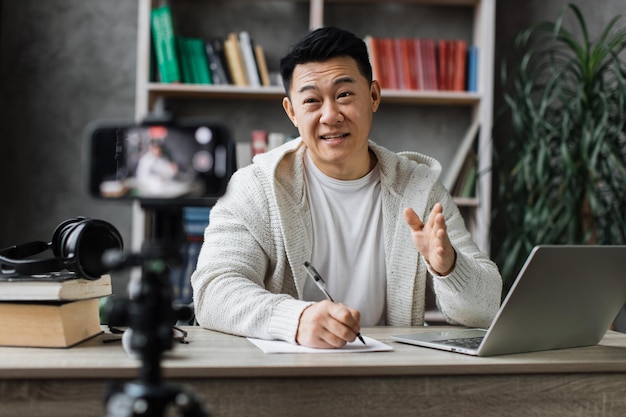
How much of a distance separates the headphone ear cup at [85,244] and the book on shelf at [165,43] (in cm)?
180

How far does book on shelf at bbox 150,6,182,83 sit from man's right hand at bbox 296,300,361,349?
199cm

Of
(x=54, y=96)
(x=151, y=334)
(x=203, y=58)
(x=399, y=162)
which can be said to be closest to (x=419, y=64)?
(x=203, y=58)

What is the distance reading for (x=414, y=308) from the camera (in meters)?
1.78

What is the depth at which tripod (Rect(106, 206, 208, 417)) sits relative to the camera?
29.2 inches

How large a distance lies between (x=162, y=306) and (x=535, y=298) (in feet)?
2.19

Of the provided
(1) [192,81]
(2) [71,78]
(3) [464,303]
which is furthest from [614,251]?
(2) [71,78]

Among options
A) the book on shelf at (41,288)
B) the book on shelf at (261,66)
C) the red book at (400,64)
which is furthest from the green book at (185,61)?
the book on shelf at (41,288)

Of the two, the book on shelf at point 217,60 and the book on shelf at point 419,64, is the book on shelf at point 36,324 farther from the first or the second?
the book on shelf at point 419,64

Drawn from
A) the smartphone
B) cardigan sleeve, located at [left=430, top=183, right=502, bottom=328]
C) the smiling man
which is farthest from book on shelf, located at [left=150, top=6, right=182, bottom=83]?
the smartphone

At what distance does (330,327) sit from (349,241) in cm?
65

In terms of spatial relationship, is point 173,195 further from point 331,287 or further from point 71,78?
point 71,78

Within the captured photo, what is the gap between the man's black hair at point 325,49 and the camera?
181 centimetres

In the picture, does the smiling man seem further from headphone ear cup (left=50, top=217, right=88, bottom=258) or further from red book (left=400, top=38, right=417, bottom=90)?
red book (left=400, top=38, right=417, bottom=90)

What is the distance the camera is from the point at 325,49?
1.81m
